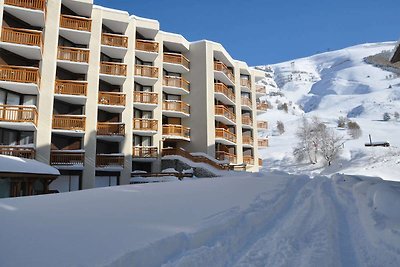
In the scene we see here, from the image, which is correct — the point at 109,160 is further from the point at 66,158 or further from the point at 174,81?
the point at 174,81

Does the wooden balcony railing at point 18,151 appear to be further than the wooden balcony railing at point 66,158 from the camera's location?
No

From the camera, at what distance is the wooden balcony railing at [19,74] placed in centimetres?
2258

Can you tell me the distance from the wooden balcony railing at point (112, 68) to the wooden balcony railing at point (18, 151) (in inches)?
352

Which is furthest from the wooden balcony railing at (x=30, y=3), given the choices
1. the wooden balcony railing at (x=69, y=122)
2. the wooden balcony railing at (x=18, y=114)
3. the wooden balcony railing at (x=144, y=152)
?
the wooden balcony railing at (x=144, y=152)

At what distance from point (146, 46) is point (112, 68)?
15.8ft

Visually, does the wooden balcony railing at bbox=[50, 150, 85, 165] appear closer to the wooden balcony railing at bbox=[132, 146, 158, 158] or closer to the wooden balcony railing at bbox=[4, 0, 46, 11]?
the wooden balcony railing at bbox=[132, 146, 158, 158]

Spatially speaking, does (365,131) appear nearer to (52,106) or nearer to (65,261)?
(52,106)

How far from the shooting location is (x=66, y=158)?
979 inches

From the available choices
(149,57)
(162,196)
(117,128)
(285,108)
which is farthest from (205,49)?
(285,108)

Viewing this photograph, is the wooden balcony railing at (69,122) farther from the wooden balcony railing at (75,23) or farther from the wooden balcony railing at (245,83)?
the wooden balcony railing at (245,83)

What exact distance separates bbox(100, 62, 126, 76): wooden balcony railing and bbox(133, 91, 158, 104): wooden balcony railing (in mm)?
2545

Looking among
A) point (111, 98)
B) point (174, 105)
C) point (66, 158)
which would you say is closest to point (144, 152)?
point (111, 98)

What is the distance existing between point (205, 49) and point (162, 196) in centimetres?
2749

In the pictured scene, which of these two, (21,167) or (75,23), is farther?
(75,23)
